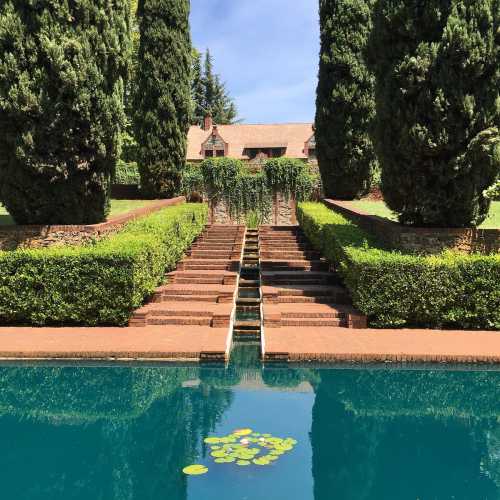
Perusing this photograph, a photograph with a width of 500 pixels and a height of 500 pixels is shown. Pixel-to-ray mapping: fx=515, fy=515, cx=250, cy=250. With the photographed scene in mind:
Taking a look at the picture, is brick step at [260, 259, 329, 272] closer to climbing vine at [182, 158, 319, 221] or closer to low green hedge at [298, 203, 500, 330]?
low green hedge at [298, 203, 500, 330]

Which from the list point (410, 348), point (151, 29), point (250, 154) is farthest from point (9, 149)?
point (250, 154)

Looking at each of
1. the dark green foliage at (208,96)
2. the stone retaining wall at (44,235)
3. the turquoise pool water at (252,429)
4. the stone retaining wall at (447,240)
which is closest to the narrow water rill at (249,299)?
the turquoise pool water at (252,429)

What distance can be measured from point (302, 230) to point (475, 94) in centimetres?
1325

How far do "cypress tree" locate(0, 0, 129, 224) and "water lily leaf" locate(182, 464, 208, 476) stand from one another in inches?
328

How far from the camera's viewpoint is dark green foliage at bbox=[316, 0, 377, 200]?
20891mm

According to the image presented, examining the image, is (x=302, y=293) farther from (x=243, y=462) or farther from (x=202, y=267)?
(x=243, y=462)

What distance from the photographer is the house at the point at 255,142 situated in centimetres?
5053

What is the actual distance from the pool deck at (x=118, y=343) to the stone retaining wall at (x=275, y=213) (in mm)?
20404

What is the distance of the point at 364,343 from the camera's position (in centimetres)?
965

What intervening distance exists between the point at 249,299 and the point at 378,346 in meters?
4.91

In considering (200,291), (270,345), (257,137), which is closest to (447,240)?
(270,345)

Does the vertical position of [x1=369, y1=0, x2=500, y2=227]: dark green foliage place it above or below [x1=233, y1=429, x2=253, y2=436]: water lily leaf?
above

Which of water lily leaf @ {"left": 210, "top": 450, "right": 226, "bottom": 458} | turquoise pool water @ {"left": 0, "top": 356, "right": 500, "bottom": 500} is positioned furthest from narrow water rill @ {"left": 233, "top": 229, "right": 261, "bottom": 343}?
water lily leaf @ {"left": 210, "top": 450, "right": 226, "bottom": 458}

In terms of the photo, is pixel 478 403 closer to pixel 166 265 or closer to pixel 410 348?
pixel 410 348
